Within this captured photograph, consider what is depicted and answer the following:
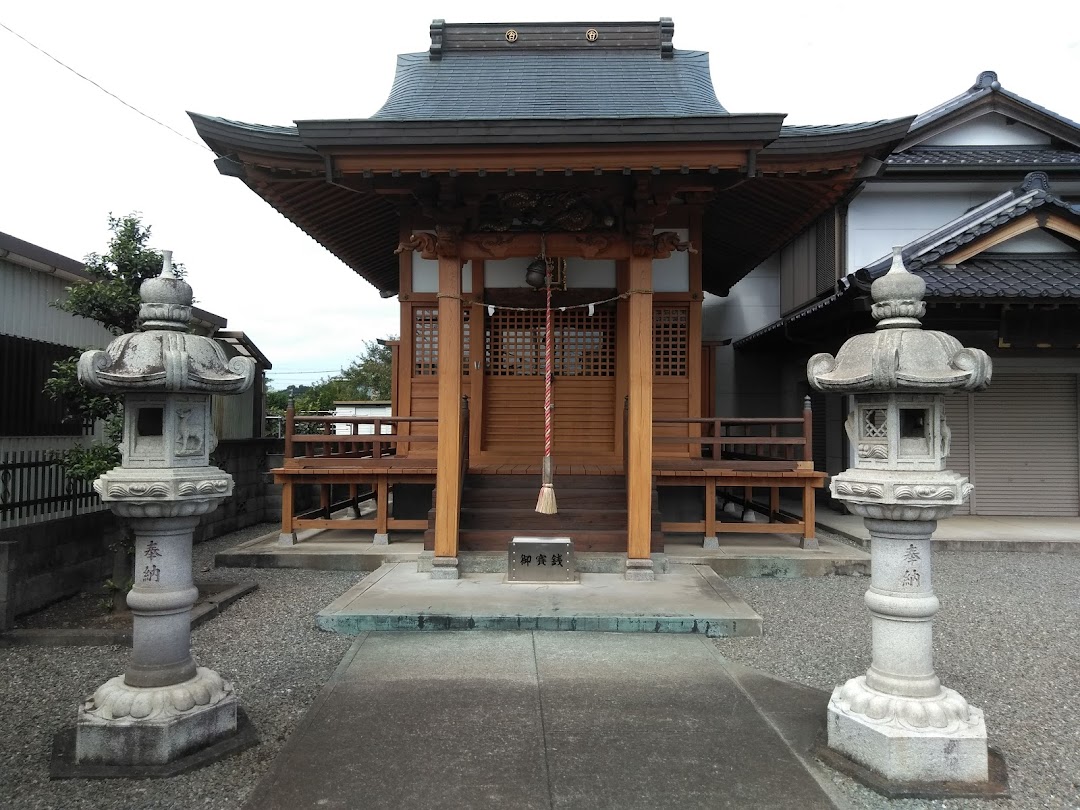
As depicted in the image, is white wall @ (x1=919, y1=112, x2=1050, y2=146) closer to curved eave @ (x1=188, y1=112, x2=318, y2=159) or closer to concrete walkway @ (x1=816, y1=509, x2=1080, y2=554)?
concrete walkway @ (x1=816, y1=509, x2=1080, y2=554)

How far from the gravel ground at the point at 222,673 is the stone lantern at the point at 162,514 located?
0.21 meters

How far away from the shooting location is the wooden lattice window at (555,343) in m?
8.84

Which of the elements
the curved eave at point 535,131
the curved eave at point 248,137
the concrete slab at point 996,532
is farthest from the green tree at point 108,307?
the concrete slab at point 996,532

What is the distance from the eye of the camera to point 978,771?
3.07 m

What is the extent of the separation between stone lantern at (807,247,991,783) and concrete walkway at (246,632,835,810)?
0.38 metres

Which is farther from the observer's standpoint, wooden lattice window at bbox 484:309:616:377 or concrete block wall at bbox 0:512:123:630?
wooden lattice window at bbox 484:309:616:377

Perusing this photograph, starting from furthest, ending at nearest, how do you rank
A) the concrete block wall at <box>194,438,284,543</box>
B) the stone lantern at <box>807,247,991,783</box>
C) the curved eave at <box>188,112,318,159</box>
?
the concrete block wall at <box>194,438,284,543</box>
the curved eave at <box>188,112,318,159</box>
the stone lantern at <box>807,247,991,783</box>

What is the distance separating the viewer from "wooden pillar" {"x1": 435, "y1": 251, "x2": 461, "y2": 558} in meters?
6.39

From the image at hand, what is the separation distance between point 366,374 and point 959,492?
43.0 metres

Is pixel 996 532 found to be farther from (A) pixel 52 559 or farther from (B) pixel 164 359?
(A) pixel 52 559

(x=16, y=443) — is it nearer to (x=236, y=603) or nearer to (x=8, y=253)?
(x=8, y=253)

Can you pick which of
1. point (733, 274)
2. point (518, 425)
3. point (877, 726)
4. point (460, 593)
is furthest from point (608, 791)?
point (733, 274)

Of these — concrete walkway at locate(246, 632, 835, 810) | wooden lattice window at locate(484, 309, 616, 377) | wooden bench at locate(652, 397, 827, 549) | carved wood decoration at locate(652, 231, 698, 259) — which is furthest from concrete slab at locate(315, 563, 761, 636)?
wooden lattice window at locate(484, 309, 616, 377)

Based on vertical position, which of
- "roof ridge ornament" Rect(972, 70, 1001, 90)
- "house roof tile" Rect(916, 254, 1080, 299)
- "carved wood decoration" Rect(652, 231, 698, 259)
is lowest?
"carved wood decoration" Rect(652, 231, 698, 259)
